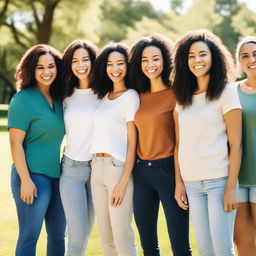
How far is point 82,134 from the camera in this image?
448 centimetres

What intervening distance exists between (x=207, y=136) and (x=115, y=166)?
2.99 feet

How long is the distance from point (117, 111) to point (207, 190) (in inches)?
44.2

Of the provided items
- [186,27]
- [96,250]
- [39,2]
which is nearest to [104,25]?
[186,27]

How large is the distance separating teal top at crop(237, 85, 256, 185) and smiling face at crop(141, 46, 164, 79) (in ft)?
2.72

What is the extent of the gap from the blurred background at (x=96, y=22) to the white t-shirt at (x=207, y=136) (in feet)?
85.1

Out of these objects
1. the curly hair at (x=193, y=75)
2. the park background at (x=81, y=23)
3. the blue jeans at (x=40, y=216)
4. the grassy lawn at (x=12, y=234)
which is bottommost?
the grassy lawn at (x=12, y=234)

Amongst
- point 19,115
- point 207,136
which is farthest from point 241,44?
point 19,115

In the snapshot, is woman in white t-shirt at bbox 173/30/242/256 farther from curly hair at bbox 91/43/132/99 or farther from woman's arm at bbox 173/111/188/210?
curly hair at bbox 91/43/132/99

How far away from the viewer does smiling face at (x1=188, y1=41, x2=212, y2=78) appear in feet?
13.1

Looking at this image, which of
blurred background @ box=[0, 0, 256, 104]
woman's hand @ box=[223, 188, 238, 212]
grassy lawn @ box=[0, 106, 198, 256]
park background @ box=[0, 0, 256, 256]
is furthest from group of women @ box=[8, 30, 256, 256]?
blurred background @ box=[0, 0, 256, 104]

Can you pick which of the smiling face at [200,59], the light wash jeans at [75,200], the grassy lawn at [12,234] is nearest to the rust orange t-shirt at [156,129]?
the smiling face at [200,59]

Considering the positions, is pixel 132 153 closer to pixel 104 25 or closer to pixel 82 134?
pixel 82 134

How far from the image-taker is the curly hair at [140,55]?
4402mm

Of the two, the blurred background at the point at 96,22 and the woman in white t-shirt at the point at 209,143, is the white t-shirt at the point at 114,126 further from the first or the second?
the blurred background at the point at 96,22
